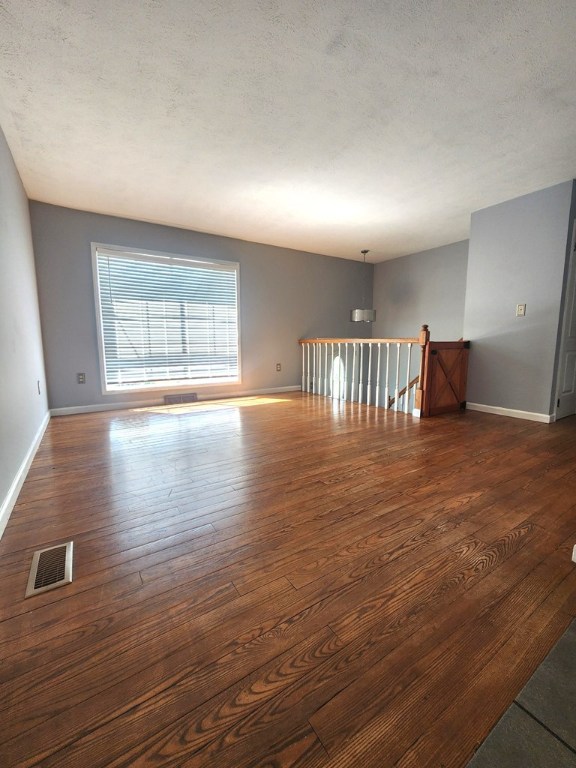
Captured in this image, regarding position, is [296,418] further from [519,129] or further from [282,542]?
A: [519,129]

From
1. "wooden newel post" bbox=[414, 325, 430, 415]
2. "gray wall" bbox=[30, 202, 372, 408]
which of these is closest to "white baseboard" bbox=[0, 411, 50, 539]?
"gray wall" bbox=[30, 202, 372, 408]

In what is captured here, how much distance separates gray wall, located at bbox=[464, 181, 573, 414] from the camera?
339 centimetres

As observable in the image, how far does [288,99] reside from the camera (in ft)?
6.95

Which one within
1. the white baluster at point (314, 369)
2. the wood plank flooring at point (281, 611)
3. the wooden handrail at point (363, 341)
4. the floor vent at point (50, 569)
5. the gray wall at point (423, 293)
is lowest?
the floor vent at point (50, 569)

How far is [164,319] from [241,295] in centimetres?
129

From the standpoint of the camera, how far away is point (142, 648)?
961mm

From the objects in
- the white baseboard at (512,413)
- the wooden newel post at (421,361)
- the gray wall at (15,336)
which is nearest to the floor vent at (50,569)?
the gray wall at (15,336)

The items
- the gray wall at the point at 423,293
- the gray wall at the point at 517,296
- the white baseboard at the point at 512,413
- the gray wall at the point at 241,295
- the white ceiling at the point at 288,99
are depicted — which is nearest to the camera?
the white ceiling at the point at 288,99

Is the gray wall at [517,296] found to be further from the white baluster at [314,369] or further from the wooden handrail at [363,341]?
the white baluster at [314,369]

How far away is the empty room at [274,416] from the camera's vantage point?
827 millimetres

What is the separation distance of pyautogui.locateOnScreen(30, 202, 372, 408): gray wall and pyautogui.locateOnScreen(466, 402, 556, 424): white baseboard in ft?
9.76

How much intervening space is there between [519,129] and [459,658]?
3.30 metres

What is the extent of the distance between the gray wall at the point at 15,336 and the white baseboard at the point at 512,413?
4.64m

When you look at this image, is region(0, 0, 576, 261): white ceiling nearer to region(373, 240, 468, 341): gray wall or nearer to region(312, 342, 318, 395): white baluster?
region(373, 240, 468, 341): gray wall
